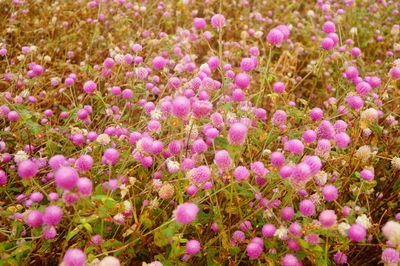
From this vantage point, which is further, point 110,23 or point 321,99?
point 110,23

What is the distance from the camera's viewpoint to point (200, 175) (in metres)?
1.18

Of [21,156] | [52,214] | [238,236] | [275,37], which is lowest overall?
[238,236]

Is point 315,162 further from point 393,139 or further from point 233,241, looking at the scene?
point 393,139

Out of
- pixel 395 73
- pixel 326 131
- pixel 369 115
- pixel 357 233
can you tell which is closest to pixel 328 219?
pixel 357 233

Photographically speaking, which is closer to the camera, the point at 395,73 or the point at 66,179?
the point at 66,179

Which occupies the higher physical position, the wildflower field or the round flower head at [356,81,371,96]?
the round flower head at [356,81,371,96]

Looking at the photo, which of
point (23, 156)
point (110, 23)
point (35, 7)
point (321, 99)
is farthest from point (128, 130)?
point (35, 7)

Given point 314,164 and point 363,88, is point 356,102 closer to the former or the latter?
point 363,88

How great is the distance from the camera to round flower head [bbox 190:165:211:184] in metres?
1.17

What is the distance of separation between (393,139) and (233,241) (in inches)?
54.8

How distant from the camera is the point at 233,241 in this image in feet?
4.36

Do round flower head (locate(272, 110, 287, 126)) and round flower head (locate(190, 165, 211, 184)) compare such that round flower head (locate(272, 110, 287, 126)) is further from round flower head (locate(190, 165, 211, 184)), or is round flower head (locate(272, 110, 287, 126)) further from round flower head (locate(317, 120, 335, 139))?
round flower head (locate(190, 165, 211, 184))

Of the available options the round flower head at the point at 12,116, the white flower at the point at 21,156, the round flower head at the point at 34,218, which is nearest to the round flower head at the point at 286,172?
the round flower head at the point at 34,218

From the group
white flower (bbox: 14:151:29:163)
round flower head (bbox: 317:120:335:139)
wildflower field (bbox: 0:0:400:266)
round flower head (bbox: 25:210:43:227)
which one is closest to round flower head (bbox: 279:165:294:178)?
wildflower field (bbox: 0:0:400:266)
